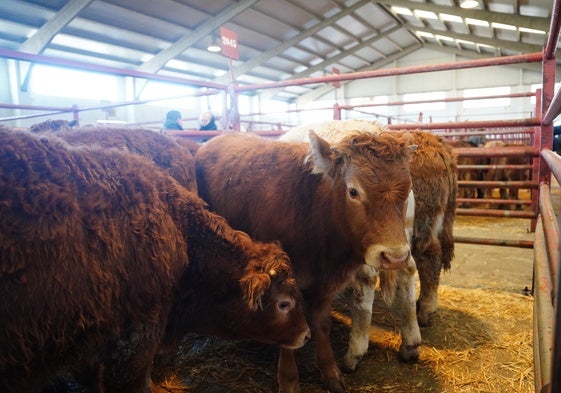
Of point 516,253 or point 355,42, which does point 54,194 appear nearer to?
point 516,253

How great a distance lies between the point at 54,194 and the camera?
5.07ft

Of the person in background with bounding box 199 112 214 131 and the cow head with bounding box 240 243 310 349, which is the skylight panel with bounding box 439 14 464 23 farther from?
the cow head with bounding box 240 243 310 349

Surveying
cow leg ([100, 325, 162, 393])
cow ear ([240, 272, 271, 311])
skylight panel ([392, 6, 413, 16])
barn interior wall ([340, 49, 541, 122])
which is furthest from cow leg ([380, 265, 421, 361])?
barn interior wall ([340, 49, 541, 122])

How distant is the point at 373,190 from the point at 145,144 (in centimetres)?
172

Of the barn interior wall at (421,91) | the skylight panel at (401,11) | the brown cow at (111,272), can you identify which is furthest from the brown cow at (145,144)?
the skylight panel at (401,11)

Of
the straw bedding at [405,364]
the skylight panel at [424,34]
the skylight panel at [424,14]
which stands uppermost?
the skylight panel at [424,34]

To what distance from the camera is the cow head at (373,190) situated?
219 centimetres

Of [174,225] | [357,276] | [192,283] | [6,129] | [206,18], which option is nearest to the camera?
[6,129]

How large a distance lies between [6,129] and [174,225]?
0.81 m

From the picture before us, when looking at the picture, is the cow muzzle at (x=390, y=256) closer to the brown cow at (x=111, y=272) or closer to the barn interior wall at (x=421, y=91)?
the brown cow at (x=111, y=272)

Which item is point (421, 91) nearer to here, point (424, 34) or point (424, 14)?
point (424, 34)

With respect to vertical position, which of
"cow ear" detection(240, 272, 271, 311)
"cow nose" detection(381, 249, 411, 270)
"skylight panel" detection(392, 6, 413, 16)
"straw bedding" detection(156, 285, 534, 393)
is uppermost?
"skylight panel" detection(392, 6, 413, 16)

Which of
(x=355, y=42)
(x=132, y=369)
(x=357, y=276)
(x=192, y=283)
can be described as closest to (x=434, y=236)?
(x=357, y=276)

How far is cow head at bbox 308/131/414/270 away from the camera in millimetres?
2191
